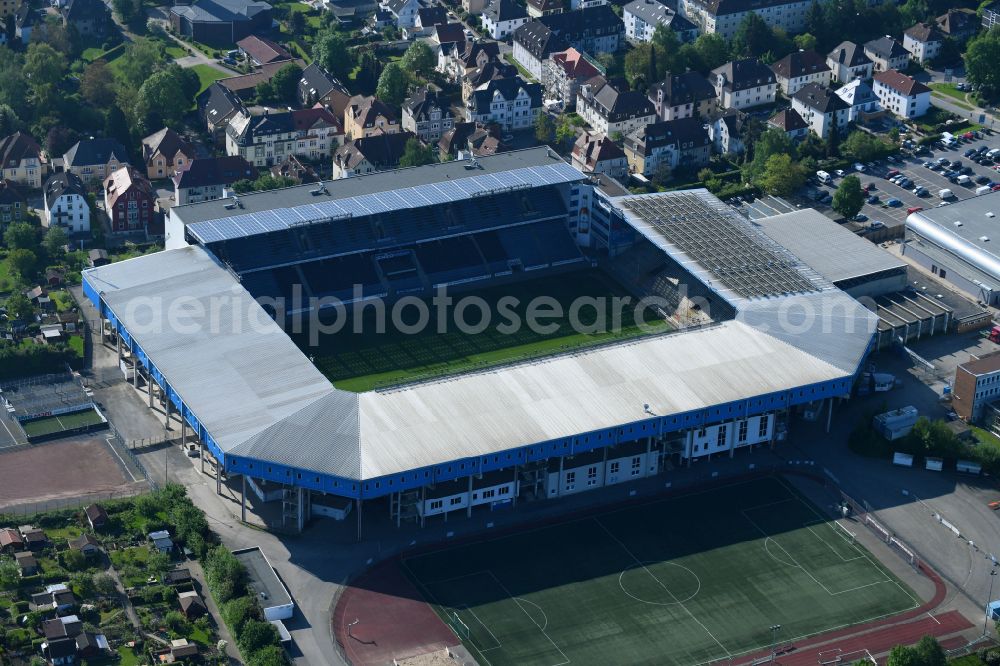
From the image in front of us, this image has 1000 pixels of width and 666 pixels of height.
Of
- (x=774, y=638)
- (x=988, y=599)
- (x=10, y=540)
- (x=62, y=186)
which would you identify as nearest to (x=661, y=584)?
(x=774, y=638)

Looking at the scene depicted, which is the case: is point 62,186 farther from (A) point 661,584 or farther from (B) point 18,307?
(A) point 661,584

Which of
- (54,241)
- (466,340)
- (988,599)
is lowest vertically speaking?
(988,599)

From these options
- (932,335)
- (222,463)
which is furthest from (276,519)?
(932,335)

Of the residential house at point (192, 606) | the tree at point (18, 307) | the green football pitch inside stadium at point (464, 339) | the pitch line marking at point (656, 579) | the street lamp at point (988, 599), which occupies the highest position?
the tree at point (18, 307)

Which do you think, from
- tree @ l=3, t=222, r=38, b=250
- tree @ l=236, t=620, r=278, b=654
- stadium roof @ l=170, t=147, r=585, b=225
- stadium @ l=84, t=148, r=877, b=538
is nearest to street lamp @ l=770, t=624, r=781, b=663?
stadium @ l=84, t=148, r=877, b=538

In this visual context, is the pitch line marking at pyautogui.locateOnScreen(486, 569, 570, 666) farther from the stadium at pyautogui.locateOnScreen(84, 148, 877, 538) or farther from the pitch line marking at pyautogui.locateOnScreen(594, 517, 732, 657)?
the pitch line marking at pyautogui.locateOnScreen(594, 517, 732, 657)

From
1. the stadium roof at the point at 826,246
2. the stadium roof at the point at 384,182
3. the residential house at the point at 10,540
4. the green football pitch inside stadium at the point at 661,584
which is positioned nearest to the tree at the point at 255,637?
the green football pitch inside stadium at the point at 661,584

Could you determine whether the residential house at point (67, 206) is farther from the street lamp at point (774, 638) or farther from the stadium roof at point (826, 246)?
the street lamp at point (774, 638)
